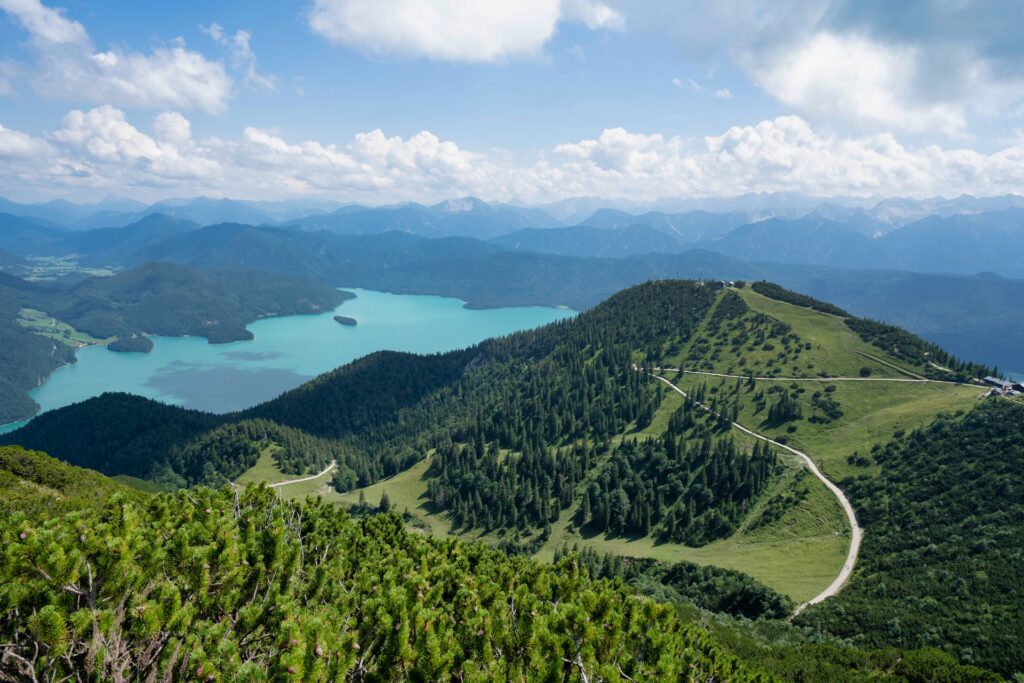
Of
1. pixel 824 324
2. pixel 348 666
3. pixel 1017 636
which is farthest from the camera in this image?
pixel 824 324

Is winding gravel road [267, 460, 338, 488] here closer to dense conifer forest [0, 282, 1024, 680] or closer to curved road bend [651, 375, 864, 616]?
dense conifer forest [0, 282, 1024, 680]

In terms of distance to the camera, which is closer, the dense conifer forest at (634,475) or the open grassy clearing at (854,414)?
the dense conifer forest at (634,475)

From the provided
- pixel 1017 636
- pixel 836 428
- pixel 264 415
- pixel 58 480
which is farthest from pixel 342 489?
pixel 1017 636

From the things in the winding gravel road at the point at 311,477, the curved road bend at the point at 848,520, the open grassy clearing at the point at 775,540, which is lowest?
the winding gravel road at the point at 311,477

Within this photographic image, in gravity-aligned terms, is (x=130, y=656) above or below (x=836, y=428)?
above

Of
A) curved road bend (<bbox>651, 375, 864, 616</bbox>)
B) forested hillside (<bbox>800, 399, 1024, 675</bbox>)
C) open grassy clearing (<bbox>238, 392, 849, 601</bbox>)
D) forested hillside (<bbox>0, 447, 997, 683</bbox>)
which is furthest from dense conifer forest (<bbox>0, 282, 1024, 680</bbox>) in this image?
curved road bend (<bbox>651, 375, 864, 616</bbox>)

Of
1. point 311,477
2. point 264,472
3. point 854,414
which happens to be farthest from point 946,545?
point 264,472

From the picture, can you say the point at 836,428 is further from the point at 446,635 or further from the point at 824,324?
the point at 446,635

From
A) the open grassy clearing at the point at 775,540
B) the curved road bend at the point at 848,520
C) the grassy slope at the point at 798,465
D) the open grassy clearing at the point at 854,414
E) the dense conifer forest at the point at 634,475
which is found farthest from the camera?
the open grassy clearing at the point at 854,414

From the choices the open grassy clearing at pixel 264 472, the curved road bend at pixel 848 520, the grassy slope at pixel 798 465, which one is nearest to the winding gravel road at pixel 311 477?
the open grassy clearing at pixel 264 472

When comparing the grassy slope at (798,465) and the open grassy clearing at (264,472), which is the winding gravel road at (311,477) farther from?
the grassy slope at (798,465)
